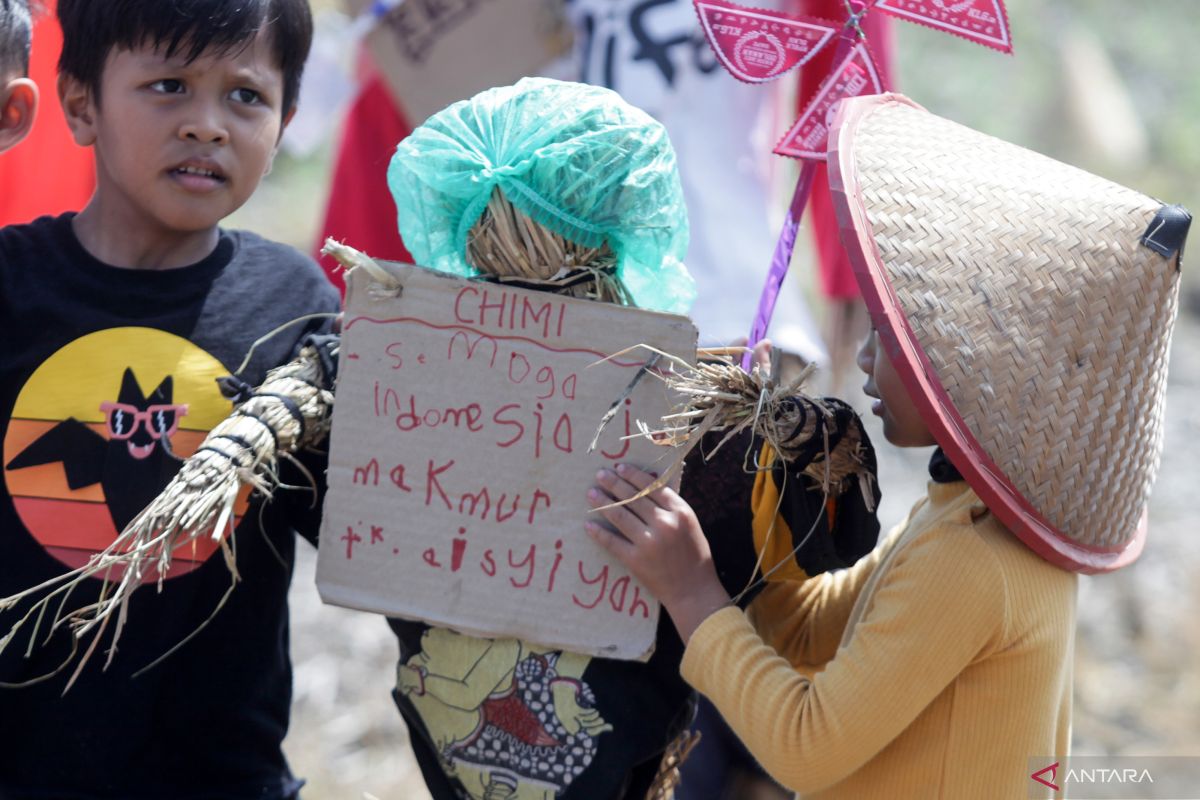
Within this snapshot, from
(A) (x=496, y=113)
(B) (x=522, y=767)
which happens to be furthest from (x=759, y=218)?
(B) (x=522, y=767)

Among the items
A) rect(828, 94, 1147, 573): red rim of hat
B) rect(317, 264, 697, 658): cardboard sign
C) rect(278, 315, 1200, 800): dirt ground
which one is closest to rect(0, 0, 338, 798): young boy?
rect(317, 264, 697, 658): cardboard sign

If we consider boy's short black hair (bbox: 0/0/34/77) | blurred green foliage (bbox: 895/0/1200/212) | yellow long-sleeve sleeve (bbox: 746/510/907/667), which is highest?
boy's short black hair (bbox: 0/0/34/77)

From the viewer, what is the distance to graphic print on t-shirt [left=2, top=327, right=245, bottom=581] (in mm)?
1782

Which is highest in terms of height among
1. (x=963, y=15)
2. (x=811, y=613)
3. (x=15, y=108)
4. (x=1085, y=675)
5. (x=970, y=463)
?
(x=963, y=15)

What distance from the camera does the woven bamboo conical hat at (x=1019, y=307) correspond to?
4.98 ft

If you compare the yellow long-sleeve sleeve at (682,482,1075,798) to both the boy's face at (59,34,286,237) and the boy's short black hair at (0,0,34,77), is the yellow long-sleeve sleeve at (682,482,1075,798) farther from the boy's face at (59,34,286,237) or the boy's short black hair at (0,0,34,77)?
the boy's short black hair at (0,0,34,77)

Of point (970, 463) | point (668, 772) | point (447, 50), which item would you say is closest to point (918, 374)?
point (970, 463)

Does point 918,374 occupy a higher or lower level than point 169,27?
lower

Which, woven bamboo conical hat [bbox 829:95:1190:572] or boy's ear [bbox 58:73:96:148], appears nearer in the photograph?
woven bamboo conical hat [bbox 829:95:1190:572]

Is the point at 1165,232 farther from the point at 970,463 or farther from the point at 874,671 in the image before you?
the point at 874,671

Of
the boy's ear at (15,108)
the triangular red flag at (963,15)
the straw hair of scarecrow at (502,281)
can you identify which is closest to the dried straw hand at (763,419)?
the straw hair of scarecrow at (502,281)

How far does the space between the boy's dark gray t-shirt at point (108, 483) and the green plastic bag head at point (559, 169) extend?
13.9 inches

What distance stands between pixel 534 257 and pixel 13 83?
0.83 meters

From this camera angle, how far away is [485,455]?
1697 mm
